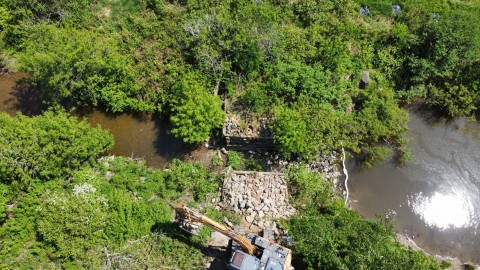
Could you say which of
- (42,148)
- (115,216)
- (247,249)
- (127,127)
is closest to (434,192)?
(247,249)

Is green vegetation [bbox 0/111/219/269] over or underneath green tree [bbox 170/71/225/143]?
underneath

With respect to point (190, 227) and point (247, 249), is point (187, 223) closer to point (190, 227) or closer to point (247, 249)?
point (190, 227)

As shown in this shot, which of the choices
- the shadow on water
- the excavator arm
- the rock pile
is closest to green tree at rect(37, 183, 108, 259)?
the excavator arm

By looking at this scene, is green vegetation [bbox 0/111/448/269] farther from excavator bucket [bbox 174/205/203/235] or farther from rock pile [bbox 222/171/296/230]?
excavator bucket [bbox 174/205/203/235]

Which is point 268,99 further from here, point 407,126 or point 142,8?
point 142,8

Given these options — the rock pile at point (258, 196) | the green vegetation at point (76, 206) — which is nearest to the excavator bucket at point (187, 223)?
the green vegetation at point (76, 206)

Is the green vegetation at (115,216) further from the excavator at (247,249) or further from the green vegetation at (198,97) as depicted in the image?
the excavator at (247,249)

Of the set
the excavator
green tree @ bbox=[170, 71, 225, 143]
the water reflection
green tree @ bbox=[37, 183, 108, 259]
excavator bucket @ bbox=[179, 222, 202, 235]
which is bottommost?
green tree @ bbox=[37, 183, 108, 259]

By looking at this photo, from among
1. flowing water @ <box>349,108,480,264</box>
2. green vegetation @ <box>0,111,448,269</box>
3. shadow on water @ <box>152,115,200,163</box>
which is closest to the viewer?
green vegetation @ <box>0,111,448,269</box>
